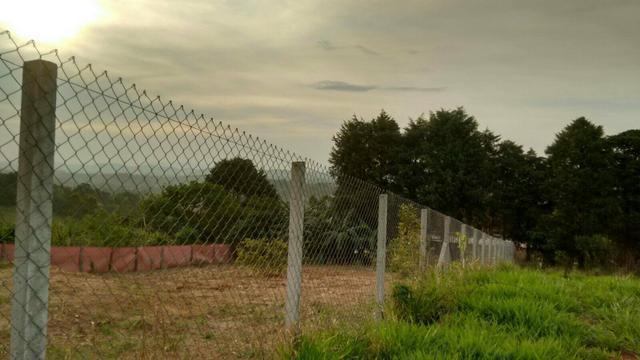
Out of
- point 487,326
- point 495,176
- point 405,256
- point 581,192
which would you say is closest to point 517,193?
point 495,176

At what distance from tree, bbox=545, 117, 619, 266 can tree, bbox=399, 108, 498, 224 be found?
4.37 m

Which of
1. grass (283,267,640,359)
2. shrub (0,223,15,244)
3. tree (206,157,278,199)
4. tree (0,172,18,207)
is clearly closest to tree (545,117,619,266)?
grass (283,267,640,359)

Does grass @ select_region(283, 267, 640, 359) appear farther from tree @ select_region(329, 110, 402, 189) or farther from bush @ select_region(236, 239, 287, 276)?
tree @ select_region(329, 110, 402, 189)

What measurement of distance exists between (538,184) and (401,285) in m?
37.4

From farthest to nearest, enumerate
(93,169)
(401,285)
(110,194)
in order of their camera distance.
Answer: (401,285) → (110,194) → (93,169)

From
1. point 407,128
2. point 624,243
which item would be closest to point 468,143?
point 407,128

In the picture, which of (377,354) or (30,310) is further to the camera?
(377,354)

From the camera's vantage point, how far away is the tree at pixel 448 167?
36.8 m

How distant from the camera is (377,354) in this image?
4930 millimetres

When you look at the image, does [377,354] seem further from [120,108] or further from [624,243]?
[624,243]

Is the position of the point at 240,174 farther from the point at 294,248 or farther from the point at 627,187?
the point at 627,187

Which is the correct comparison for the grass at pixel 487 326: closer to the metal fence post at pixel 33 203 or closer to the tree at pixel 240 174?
the tree at pixel 240 174

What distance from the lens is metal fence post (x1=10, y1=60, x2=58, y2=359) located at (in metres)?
2.36

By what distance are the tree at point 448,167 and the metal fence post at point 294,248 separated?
3207 cm
